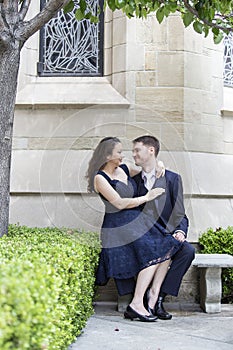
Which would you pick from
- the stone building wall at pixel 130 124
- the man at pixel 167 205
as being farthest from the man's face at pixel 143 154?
the stone building wall at pixel 130 124

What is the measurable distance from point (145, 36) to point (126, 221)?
7.19 feet

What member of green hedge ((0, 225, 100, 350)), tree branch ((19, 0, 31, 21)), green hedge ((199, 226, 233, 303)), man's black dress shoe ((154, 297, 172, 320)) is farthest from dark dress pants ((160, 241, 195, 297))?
tree branch ((19, 0, 31, 21))

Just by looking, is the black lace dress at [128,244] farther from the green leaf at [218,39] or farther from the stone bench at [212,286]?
the green leaf at [218,39]

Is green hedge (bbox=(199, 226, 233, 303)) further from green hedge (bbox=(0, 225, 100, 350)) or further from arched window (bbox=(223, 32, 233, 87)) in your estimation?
green hedge (bbox=(0, 225, 100, 350))

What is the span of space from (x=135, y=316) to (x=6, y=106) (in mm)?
2108

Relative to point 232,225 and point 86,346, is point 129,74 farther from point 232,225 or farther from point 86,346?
point 86,346

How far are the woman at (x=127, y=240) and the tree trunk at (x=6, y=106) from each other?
0.89 meters

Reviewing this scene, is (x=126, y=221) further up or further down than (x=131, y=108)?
further down

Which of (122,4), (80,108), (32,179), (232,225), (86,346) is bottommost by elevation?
(86,346)

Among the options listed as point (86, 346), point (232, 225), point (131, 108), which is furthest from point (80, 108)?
point (86, 346)

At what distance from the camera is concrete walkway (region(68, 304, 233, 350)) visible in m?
4.39

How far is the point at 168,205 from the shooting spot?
225 inches

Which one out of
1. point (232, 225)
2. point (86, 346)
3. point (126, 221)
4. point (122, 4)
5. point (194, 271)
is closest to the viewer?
point (86, 346)

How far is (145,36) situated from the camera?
6562mm
